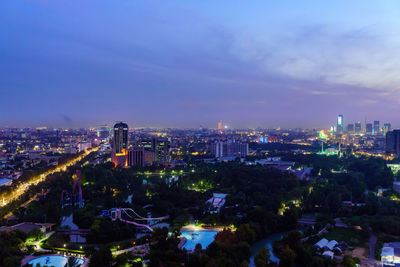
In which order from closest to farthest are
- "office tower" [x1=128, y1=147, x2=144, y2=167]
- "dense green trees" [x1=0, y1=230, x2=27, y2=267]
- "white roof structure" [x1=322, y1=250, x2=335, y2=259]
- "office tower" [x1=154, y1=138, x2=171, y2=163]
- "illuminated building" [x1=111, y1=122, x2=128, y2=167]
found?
"dense green trees" [x1=0, y1=230, x2=27, y2=267]
"white roof structure" [x1=322, y1=250, x2=335, y2=259]
"illuminated building" [x1=111, y1=122, x2=128, y2=167]
"office tower" [x1=128, y1=147, x2=144, y2=167]
"office tower" [x1=154, y1=138, x2=171, y2=163]

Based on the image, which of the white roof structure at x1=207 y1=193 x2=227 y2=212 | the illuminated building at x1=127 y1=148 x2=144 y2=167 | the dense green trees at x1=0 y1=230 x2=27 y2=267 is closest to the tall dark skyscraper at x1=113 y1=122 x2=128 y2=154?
the illuminated building at x1=127 y1=148 x2=144 y2=167

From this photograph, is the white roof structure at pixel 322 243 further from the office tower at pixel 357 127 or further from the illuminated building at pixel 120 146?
the office tower at pixel 357 127

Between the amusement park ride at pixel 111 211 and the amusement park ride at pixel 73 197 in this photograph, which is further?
the amusement park ride at pixel 73 197

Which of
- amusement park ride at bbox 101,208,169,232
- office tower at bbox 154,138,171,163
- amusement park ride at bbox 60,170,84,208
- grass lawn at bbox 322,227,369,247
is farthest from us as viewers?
office tower at bbox 154,138,171,163

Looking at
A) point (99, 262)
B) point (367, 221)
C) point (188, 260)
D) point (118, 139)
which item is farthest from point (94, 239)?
point (118, 139)

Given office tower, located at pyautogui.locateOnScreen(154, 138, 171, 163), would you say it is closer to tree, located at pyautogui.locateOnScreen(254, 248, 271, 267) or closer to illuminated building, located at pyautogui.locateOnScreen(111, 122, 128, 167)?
illuminated building, located at pyautogui.locateOnScreen(111, 122, 128, 167)

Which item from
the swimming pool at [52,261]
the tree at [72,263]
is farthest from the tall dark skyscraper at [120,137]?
the tree at [72,263]
